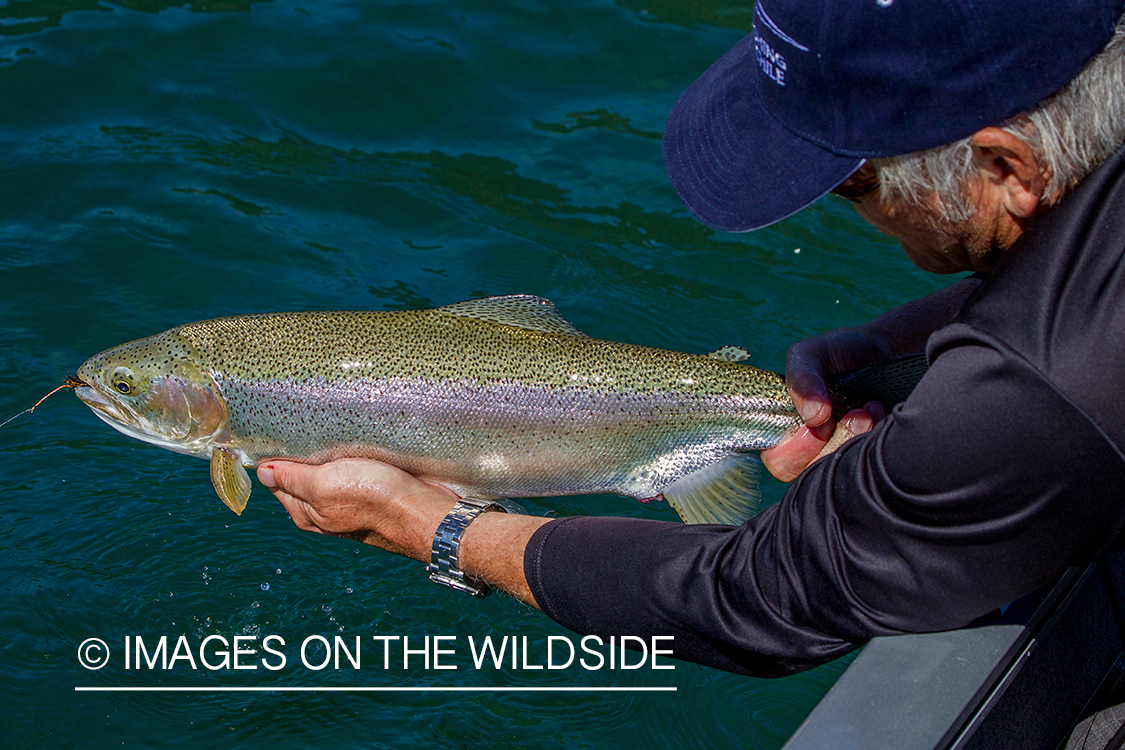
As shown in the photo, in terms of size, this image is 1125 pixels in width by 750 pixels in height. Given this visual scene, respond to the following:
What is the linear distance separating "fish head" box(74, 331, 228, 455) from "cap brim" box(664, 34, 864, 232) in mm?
2125

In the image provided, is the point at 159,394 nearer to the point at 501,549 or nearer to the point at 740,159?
the point at 501,549

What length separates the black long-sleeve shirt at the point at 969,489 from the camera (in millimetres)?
1779

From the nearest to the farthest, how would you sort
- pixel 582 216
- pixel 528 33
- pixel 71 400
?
1. pixel 71 400
2. pixel 582 216
3. pixel 528 33

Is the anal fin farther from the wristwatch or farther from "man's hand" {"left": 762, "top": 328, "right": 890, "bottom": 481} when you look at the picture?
the wristwatch

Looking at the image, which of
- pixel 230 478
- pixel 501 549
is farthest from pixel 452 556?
pixel 230 478

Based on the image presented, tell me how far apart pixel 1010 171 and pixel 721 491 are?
83.3 inches

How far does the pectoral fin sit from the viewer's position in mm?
3770

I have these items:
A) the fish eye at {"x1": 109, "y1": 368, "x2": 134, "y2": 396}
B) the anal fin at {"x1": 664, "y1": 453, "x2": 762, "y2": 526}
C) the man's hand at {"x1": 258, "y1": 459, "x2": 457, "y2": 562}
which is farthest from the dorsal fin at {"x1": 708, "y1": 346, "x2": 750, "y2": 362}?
the fish eye at {"x1": 109, "y1": 368, "x2": 134, "y2": 396}

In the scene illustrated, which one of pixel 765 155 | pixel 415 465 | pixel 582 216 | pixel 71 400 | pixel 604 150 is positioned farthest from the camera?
pixel 604 150

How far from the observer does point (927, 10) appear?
1.90m

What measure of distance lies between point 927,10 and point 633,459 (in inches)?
89.7

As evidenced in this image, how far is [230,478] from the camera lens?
380 cm

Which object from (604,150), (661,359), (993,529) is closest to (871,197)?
(993,529)

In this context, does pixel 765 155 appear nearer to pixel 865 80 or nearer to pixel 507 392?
pixel 865 80
